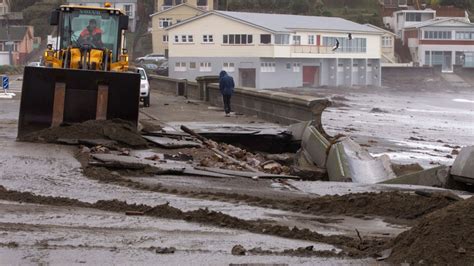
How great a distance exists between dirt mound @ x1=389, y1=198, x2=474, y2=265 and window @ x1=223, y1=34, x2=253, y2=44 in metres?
73.5

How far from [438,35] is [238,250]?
10276 centimetres

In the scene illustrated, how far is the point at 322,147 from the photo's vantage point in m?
16.0

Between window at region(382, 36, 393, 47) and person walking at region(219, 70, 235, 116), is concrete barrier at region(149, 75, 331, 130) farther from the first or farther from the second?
window at region(382, 36, 393, 47)

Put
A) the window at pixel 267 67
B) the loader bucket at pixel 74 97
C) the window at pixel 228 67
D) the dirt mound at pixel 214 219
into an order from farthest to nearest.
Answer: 1. the window at pixel 228 67
2. the window at pixel 267 67
3. the loader bucket at pixel 74 97
4. the dirt mound at pixel 214 219

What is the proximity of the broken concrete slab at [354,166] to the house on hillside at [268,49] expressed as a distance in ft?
209

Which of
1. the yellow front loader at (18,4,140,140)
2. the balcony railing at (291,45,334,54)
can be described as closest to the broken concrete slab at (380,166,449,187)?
the yellow front loader at (18,4,140,140)

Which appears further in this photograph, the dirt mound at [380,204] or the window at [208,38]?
the window at [208,38]

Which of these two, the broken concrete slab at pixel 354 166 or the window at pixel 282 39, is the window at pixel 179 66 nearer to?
the window at pixel 282 39

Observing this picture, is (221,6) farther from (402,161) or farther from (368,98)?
(402,161)

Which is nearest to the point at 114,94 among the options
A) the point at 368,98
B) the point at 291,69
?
the point at 368,98

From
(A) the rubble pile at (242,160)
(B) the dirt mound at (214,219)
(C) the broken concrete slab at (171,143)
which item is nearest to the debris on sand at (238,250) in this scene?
(B) the dirt mound at (214,219)

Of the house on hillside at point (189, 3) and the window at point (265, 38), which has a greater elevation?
the house on hillside at point (189, 3)

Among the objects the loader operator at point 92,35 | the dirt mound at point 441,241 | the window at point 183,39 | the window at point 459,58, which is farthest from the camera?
the window at point 459,58

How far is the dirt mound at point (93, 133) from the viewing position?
16.5 metres
